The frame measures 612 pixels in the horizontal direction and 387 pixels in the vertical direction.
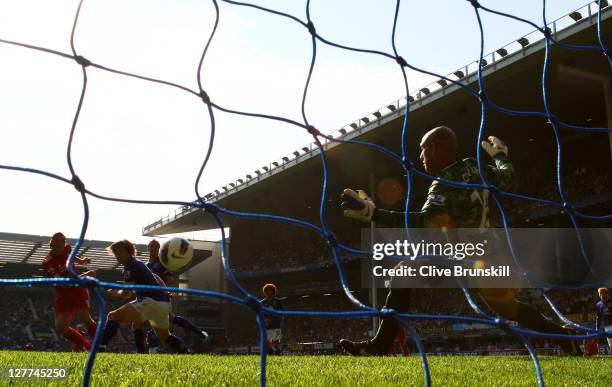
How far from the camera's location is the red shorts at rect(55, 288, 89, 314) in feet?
22.7

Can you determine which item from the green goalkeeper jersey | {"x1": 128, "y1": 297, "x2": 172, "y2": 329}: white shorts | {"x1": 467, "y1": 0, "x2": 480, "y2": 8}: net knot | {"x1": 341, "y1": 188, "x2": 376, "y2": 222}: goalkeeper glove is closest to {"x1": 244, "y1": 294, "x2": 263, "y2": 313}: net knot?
{"x1": 341, "y1": 188, "x2": 376, "y2": 222}: goalkeeper glove

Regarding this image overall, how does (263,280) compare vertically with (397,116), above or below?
below

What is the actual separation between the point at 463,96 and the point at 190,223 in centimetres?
2240

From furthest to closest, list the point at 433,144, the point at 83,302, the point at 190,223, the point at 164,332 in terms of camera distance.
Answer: the point at 190,223 → the point at 83,302 → the point at 164,332 → the point at 433,144

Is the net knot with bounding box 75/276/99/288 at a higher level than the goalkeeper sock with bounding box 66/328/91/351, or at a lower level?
higher

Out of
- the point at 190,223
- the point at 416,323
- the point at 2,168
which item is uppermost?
the point at 190,223

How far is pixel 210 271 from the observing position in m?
41.2

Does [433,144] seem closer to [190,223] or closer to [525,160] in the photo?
[525,160]

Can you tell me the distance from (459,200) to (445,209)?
0.15 m

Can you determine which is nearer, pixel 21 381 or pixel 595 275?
pixel 21 381

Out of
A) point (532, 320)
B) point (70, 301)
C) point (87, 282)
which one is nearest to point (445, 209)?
point (532, 320)

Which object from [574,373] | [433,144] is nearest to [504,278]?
[574,373]

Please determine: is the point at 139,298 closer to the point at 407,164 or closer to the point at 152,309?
the point at 152,309

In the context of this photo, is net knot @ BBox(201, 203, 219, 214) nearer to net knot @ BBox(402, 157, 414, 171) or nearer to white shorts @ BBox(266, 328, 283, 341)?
net knot @ BBox(402, 157, 414, 171)
